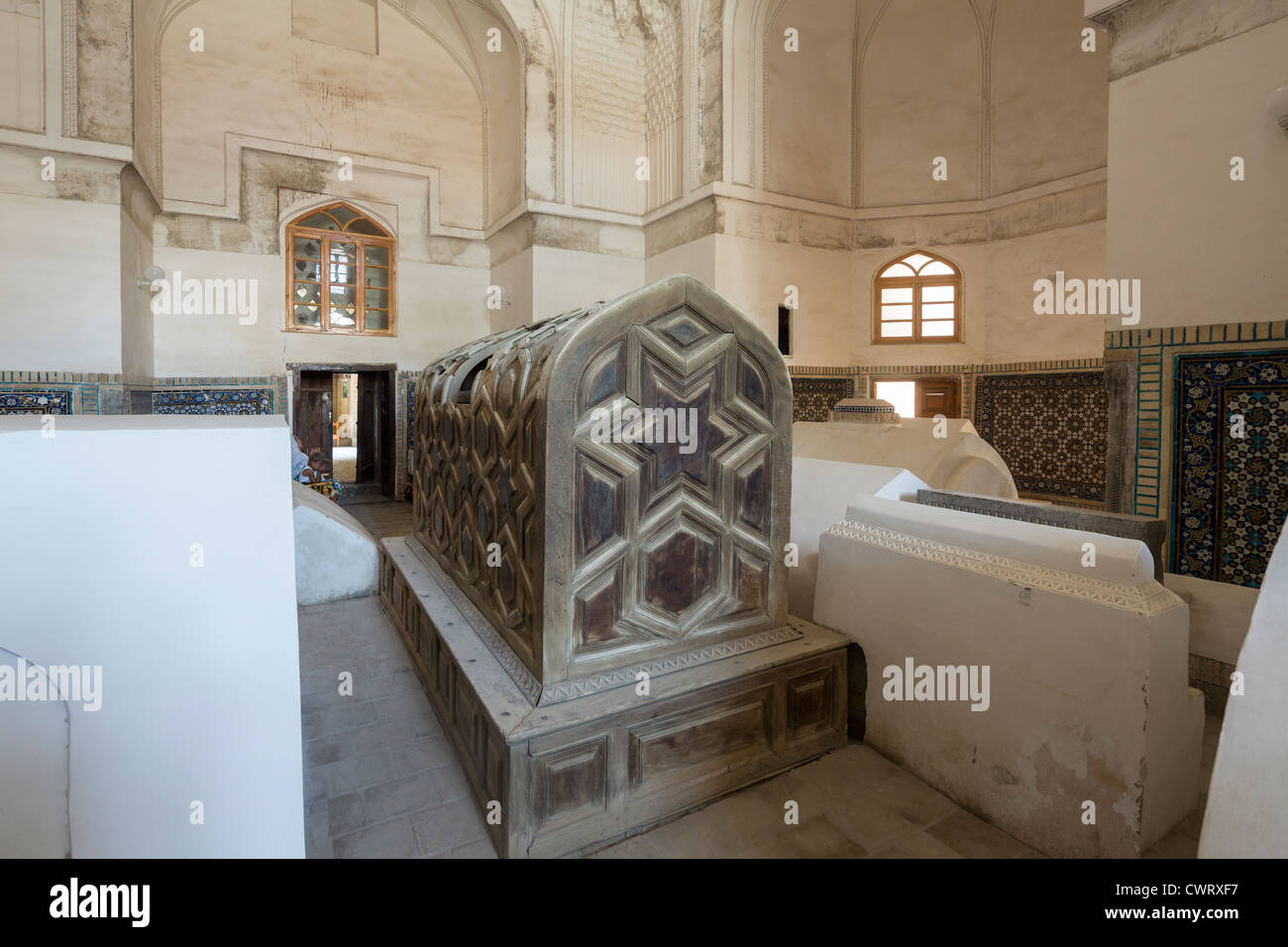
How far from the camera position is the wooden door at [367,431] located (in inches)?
420

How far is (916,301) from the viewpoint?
8789 mm

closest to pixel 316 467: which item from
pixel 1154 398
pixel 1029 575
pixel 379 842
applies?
pixel 379 842

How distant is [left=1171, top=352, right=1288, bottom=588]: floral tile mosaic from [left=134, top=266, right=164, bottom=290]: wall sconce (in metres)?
9.63

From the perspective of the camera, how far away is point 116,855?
1.22m

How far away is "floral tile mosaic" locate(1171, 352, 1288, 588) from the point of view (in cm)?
312

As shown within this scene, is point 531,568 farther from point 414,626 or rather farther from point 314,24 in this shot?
point 314,24

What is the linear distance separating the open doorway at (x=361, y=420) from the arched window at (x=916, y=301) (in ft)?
23.7

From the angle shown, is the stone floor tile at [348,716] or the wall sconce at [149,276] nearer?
the stone floor tile at [348,716]

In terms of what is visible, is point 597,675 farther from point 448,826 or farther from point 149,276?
point 149,276

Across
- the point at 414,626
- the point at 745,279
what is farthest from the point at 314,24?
the point at 414,626

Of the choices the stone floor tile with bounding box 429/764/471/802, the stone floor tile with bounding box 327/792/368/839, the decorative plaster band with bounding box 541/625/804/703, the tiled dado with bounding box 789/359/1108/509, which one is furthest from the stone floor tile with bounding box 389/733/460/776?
the tiled dado with bounding box 789/359/1108/509

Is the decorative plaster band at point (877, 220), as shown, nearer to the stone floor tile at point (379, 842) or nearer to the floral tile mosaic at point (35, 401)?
the floral tile mosaic at point (35, 401)

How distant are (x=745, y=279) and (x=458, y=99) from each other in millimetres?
5649

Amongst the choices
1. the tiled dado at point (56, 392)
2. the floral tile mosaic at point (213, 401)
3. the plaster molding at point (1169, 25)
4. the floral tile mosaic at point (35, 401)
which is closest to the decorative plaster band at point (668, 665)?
the plaster molding at point (1169, 25)
